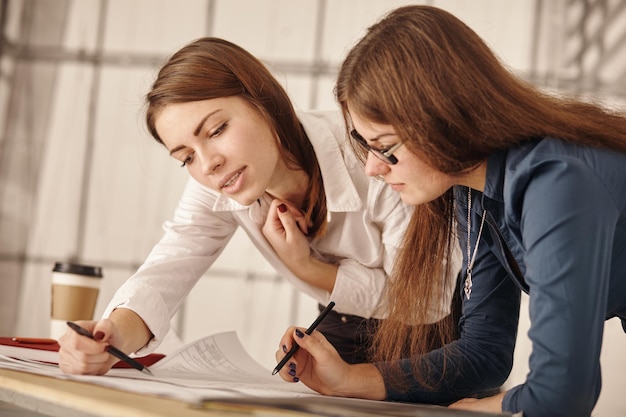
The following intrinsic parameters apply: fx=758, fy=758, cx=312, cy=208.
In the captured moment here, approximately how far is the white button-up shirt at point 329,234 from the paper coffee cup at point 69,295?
0.30 meters

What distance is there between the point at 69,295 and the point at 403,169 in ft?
3.72

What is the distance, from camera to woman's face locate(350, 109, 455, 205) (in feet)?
3.59

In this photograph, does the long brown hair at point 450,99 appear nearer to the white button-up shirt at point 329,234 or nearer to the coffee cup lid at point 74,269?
the white button-up shirt at point 329,234

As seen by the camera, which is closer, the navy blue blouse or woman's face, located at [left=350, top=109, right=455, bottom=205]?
the navy blue blouse

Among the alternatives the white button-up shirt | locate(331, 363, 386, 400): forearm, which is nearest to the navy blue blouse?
locate(331, 363, 386, 400): forearm

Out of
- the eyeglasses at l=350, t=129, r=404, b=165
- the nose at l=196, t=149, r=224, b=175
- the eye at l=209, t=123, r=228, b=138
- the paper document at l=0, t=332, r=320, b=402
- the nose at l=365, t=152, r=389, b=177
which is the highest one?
the eye at l=209, t=123, r=228, b=138

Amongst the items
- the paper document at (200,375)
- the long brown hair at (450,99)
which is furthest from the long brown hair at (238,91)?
the long brown hair at (450,99)

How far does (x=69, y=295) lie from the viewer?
1.91m

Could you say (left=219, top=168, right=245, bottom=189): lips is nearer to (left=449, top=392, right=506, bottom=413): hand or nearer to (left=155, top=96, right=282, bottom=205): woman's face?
(left=155, top=96, right=282, bottom=205): woman's face

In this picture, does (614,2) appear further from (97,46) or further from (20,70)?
(20,70)

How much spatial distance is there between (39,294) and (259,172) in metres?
3.91

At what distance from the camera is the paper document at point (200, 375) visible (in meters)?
1.02

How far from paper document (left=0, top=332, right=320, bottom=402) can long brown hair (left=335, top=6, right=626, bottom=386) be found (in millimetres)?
414

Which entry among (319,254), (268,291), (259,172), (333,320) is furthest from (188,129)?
(268,291)
